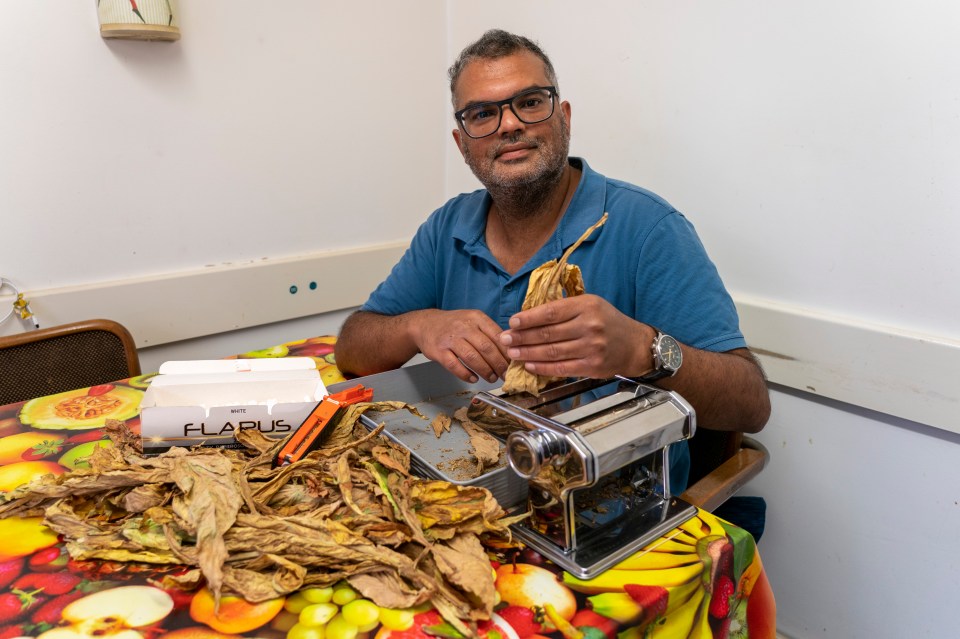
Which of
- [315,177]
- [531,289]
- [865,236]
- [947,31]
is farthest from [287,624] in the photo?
[315,177]

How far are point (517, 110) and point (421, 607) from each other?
3.52 ft

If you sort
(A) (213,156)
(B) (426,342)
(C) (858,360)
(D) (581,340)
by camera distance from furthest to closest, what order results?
(A) (213,156)
(C) (858,360)
(B) (426,342)
(D) (581,340)

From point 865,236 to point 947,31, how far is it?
430 millimetres

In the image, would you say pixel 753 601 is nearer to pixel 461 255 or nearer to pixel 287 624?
pixel 287 624

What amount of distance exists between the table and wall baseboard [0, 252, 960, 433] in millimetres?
766

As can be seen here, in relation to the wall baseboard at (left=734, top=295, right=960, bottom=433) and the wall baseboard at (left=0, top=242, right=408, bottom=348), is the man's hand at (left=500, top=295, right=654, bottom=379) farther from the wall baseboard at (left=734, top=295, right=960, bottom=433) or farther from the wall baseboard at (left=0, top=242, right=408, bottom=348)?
the wall baseboard at (left=0, top=242, right=408, bottom=348)

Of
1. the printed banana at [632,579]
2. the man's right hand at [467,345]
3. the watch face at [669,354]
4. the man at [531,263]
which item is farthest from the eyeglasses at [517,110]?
A: the printed banana at [632,579]

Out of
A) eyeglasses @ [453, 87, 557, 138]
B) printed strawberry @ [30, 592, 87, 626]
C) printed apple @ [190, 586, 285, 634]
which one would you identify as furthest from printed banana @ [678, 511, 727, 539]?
eyeglasses @ [453, 87, 557, 138]

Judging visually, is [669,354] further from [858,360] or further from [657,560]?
[858,360]

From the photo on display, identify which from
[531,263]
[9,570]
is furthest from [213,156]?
[9,570]

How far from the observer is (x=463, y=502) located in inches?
34.9

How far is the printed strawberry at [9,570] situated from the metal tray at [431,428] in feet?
1.60

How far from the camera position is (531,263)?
1529 millimetres

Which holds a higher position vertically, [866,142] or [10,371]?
[866,142]
